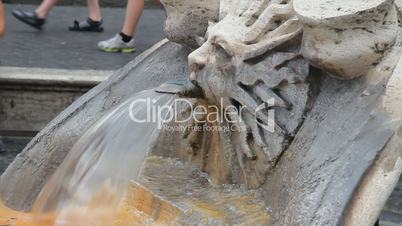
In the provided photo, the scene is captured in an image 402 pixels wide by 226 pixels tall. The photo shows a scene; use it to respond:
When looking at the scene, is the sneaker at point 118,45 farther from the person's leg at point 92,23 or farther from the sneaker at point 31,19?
the sneaker at point 31,19

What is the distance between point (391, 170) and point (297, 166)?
0.32 metres

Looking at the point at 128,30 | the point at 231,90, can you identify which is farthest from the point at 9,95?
the point at 231,90

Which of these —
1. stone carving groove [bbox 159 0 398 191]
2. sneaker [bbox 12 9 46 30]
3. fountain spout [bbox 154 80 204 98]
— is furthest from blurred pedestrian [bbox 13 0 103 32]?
stone carving groove [bbox 159 0 398 191]

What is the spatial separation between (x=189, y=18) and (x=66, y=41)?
14.3 feet

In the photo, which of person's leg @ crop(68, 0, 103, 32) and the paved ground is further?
person's leg @ crop(68, 0, 103, 32)

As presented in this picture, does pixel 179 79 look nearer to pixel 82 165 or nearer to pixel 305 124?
pixel 82 165

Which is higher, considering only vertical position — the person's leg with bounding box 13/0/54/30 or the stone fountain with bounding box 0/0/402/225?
the stone fountain with bounding box 0/0/402/225

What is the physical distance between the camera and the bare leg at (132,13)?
21.4 ft

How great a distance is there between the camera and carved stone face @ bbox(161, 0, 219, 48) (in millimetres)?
3355

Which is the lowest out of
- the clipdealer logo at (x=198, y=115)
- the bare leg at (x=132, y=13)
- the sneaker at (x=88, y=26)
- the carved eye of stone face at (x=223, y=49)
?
the sneaker at (x=88, y=26)

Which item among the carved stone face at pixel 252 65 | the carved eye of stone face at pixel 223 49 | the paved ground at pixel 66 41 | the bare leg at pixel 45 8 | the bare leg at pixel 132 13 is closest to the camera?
the carved stone face at pixel 252 65

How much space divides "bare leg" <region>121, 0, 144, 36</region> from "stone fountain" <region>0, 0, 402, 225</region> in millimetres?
3092

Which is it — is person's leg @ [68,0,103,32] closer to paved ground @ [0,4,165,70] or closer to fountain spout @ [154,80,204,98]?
paved ground @ [0,4,165,70]

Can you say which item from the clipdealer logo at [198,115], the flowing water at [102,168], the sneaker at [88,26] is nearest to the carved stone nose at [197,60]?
the clipdealer logo at [198,115]
